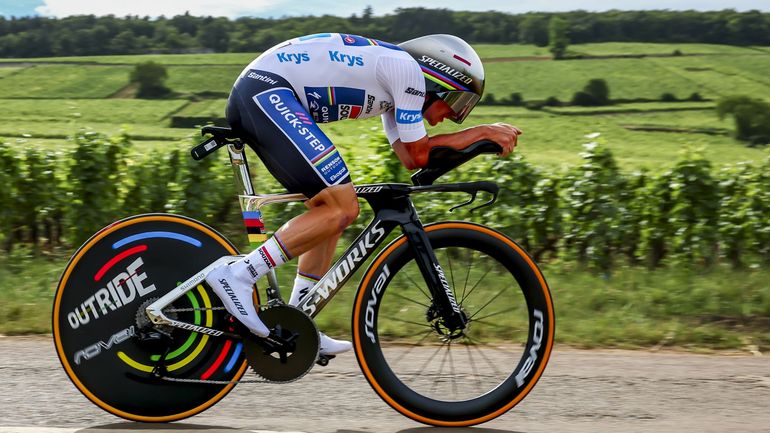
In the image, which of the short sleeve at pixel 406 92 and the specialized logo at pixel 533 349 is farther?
the specialized logo at pixel 533 349

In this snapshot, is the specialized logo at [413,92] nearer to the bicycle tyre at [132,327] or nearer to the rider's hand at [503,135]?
the rider's hand at [503,135]

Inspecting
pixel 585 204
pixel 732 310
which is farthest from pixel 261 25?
pixel 732 310

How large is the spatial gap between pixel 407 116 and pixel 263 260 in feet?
2.71

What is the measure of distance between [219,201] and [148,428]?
3.61m

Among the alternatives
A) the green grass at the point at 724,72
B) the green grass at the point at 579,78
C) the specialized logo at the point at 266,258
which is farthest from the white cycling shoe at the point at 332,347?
the green grass at the point at 724,72

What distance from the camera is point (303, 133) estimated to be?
3.89 m

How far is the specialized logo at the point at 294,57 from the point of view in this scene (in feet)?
13.1

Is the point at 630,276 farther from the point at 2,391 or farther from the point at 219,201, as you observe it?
the point at 2,391

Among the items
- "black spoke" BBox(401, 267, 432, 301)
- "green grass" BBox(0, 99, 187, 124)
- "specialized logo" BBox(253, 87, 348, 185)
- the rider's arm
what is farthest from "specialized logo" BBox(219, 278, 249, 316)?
"green grass" BBox(0, 99, 187, 124)

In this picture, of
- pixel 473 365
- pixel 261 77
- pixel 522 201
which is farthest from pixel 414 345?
pixel 522 201

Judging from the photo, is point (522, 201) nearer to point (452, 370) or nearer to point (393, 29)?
point (452, 370)

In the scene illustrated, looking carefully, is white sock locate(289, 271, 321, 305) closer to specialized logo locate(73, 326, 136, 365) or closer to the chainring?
the chainring

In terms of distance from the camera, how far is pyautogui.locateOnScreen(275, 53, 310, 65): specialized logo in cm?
400

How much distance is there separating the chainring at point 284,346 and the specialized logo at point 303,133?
587 millimetres
